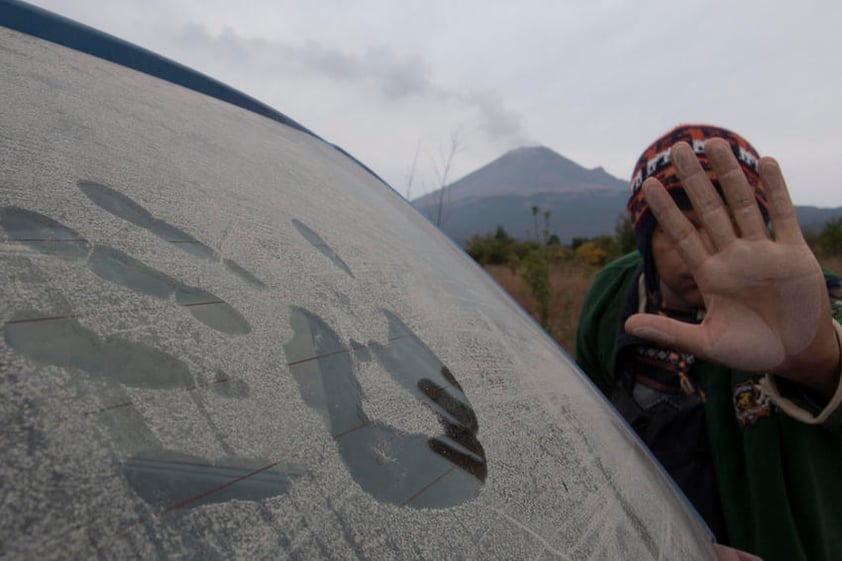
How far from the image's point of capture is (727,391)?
156 centimetres

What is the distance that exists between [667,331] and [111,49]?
4.01ft

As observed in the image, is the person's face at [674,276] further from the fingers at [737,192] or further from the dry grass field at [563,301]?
the dry grass field at [563,301]

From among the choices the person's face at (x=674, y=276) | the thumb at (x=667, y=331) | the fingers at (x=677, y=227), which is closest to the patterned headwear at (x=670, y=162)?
the person's face at (x=674, y=276)

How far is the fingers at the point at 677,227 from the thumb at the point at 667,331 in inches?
7.0

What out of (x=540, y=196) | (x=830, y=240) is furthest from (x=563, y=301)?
(x=540, y=196)

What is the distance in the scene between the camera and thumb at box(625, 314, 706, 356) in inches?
45.8

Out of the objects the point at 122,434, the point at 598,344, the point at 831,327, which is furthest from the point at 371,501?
the point at 598,344

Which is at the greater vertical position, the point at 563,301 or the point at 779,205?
the point at 779,205

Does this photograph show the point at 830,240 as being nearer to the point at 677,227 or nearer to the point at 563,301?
the point at 563,301

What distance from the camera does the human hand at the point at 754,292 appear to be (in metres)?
1.10

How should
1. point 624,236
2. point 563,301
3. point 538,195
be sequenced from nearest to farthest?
point 563,301 → point 624,236 → point 538,195

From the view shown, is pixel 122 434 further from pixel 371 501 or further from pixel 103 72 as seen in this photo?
pixel 103 72

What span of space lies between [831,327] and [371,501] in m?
1.23

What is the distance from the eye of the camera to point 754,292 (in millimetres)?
1122
